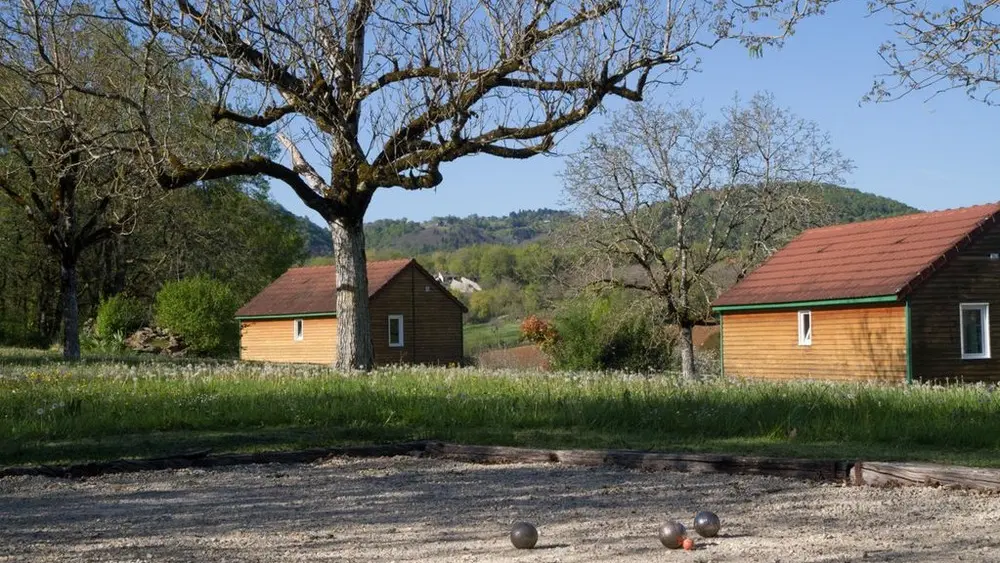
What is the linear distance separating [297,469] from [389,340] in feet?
148

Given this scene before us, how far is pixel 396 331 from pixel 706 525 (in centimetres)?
5048

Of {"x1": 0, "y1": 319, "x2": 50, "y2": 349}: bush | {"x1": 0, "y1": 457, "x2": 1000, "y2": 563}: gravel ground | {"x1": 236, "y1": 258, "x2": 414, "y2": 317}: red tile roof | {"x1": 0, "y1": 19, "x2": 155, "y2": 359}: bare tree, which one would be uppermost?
{"x1": 0, "y1": 19, "x2": 155, "y2": 359}: bare tree

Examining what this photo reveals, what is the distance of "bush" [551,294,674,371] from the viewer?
44.1 meters

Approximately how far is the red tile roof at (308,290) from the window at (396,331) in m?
2.12

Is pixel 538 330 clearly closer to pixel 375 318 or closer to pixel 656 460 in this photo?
pixel 375 318

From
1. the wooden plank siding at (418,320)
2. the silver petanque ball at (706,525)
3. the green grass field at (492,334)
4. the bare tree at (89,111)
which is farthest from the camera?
the green grass field at (492,334)

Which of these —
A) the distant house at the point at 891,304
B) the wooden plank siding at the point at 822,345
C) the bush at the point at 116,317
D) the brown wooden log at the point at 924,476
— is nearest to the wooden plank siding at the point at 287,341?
the bush at the point at 116,317

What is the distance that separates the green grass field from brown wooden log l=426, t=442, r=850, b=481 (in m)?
68.8

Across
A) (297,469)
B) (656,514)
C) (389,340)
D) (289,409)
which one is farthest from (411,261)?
(656,514)

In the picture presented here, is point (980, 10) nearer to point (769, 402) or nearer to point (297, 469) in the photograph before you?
point (769, 402)

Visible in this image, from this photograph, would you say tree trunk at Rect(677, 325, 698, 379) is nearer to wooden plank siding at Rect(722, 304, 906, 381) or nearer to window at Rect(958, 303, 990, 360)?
wooden plank siding at Rect(722, 304, 906, 381)

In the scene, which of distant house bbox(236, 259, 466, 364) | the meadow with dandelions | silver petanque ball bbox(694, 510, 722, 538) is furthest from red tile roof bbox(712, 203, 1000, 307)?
silver petanque ball bbox(694, 510, 722, 538)

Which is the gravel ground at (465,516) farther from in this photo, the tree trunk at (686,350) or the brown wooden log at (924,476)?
the tree trunk at (686,350)

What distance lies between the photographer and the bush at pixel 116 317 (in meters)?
54.2
